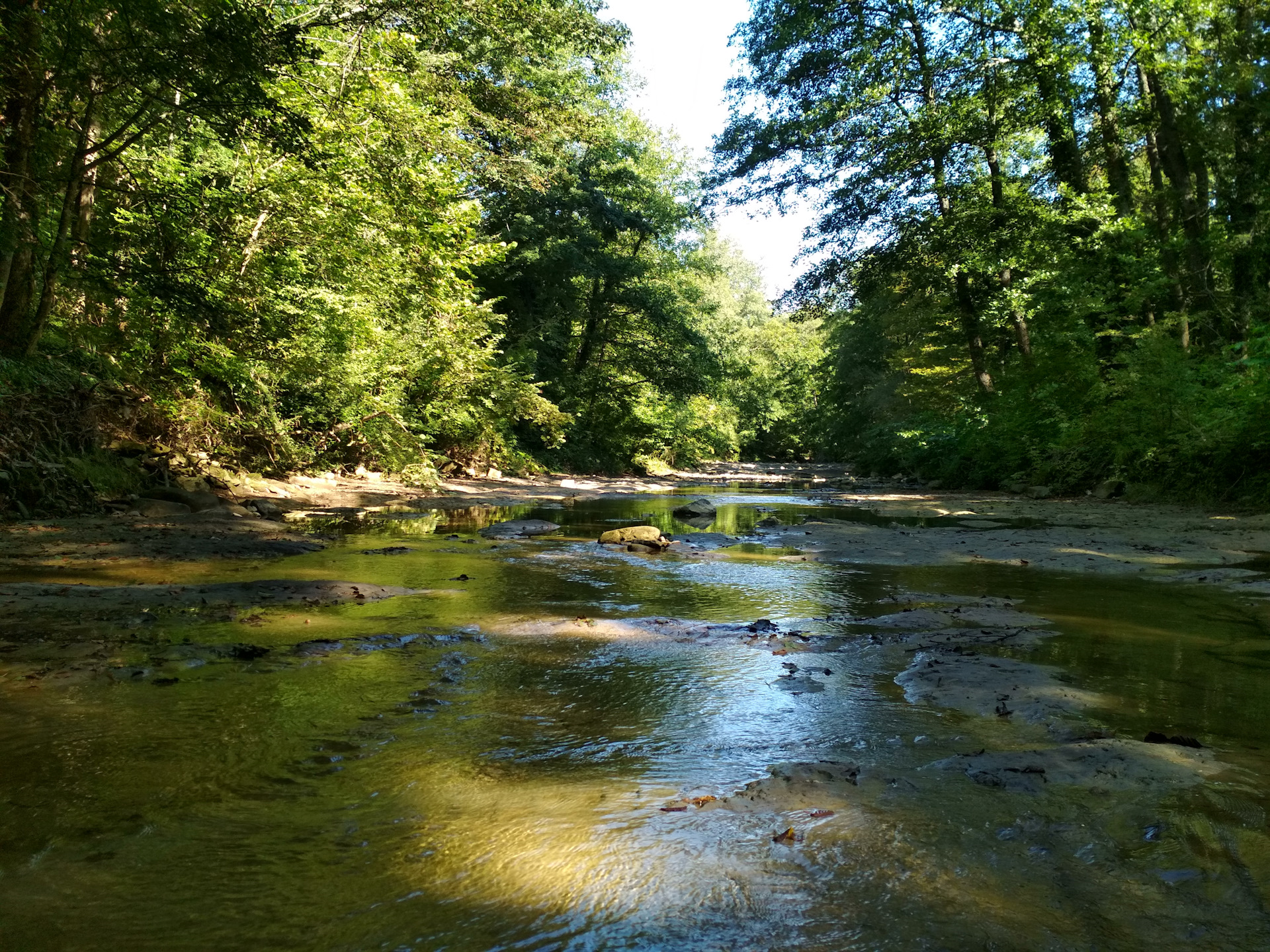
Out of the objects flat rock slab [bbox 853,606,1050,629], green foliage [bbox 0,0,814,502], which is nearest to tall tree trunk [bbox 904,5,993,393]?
green foliage [bbox 0,0,814,502]

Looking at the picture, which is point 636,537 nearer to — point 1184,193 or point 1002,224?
point 1184,193

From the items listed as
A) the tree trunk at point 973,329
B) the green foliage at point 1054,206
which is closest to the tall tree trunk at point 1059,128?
the green foliage at point 1054,206

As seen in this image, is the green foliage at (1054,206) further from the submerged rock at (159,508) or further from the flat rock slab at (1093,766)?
the submerged rock at (159,508)

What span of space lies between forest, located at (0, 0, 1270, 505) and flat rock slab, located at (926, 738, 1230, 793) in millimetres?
7687

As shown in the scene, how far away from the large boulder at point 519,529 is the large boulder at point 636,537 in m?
1.33

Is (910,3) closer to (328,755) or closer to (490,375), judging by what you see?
(490,375)

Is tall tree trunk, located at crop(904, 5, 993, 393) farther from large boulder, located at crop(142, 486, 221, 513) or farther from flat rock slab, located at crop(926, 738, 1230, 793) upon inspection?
flat rock slab, located at crop(926, 738, 1230, 793)

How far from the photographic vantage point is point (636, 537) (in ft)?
31.0

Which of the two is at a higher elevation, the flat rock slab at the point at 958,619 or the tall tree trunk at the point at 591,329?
the tall tree trunk at the point at 591,329

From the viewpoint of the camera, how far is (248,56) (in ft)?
21.6

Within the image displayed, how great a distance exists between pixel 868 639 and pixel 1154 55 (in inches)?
636

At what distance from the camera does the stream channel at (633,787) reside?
1721 millimetres

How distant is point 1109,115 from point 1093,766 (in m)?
19.3

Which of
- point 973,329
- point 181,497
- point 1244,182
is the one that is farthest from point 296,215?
point 973,329
